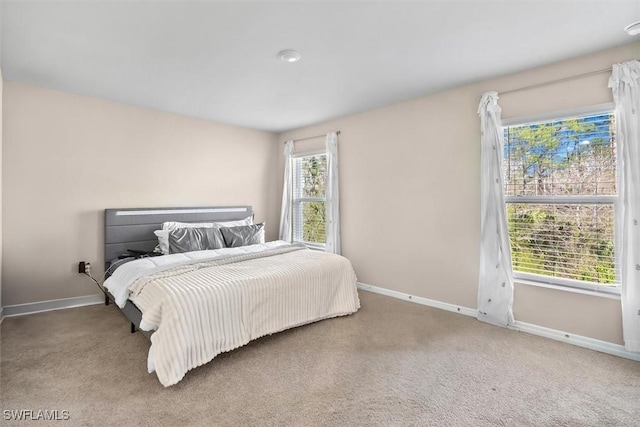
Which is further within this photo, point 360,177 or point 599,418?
point 360,177

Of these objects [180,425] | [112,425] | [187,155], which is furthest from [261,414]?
[187,155]

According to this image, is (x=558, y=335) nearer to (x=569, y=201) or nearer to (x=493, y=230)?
(x=493, y=230)

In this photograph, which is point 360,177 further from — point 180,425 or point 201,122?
point 180,425

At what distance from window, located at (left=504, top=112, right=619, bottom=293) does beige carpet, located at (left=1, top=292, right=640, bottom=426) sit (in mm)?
648

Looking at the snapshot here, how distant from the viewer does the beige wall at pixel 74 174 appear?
121 inches

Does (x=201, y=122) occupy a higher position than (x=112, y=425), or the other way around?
(x=201, y=122)

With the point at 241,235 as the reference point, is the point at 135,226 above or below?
above

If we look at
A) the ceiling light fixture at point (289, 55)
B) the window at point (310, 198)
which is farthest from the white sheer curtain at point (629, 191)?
the window at point (310, 198)

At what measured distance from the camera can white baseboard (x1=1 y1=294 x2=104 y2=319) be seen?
3.07 meters

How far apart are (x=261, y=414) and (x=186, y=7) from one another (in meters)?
2.44

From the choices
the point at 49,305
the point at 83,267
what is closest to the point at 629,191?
the point at 83,267

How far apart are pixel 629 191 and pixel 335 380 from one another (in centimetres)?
255

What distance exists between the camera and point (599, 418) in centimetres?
171

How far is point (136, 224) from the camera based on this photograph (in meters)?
→ 3.70
